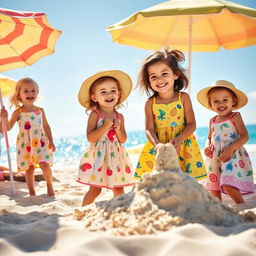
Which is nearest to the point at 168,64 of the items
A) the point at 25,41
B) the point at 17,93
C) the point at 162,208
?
the point at 162,208

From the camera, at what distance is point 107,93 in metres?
3.48

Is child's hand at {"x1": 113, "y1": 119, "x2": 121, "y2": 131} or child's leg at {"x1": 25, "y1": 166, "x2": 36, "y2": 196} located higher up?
child's hand at {"x1": 113, "y1": 119, "x2": 121, "y2": 131}

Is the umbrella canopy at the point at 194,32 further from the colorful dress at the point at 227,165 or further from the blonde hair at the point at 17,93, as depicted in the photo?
the colorful dress at the point at 227,165

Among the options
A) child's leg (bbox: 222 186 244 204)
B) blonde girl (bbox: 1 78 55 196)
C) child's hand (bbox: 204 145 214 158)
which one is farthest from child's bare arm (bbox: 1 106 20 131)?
child's leg (bbox: 222 186 244 204)

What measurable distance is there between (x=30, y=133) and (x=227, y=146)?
2.88 meters

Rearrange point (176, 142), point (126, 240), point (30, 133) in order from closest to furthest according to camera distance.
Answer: point (126, 240) → point (176, 142) → point (30, 133)

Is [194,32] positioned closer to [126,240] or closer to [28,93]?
[28,93]

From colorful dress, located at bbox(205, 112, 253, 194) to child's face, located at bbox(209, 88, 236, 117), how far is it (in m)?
0.10

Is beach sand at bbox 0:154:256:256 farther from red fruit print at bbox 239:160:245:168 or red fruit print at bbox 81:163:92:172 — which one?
red fruit print at bbox 239:160:245:168

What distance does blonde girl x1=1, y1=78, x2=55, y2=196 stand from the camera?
4.55 m

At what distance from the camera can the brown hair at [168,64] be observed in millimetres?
3443

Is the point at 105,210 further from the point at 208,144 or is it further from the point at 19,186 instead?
the point at 19,186

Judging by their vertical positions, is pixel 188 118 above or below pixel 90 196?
above

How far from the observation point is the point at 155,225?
178cm
